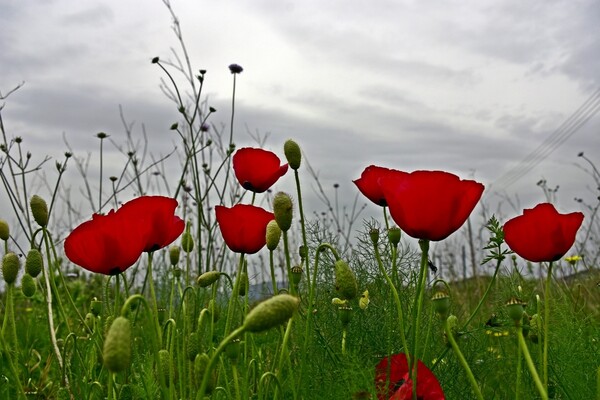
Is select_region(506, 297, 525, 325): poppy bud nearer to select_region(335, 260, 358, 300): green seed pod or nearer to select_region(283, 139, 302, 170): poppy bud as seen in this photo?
select_region(335, 260, 358, 300): green seed pod

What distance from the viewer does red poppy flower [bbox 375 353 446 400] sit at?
102cm

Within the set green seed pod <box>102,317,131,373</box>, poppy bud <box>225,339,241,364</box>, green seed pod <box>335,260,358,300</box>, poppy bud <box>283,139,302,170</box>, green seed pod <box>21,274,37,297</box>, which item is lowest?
poppy bud <box>225,339,241,364</box>

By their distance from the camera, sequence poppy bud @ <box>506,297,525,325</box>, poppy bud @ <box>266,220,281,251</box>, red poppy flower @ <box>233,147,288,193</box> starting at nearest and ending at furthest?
poppy bud @ <box>506,297,525,325</box>
poppy bud @ <box>266,220,281,251</box>
red poppy flower @ <box>233,147,288,193</box>

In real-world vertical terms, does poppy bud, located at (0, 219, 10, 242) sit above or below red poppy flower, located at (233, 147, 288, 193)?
below

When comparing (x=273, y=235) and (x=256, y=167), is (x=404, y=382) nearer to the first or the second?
(x=273, y=235)

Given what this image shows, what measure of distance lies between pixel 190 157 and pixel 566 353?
1591 millimetres

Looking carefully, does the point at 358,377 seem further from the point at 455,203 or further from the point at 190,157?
the point at 190,157

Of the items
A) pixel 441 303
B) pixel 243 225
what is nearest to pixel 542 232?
pixel 441 303

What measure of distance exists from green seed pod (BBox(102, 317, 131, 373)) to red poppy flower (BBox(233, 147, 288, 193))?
28.5 inches

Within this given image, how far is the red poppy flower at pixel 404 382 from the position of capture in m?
1.02

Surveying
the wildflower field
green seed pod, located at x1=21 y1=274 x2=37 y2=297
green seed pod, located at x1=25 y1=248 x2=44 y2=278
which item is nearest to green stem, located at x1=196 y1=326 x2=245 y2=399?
the wildflower field

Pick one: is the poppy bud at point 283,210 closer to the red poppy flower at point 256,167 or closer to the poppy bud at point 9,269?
the red poppy flower at point 256,167

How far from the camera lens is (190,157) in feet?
8.27

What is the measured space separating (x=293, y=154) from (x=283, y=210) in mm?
154
